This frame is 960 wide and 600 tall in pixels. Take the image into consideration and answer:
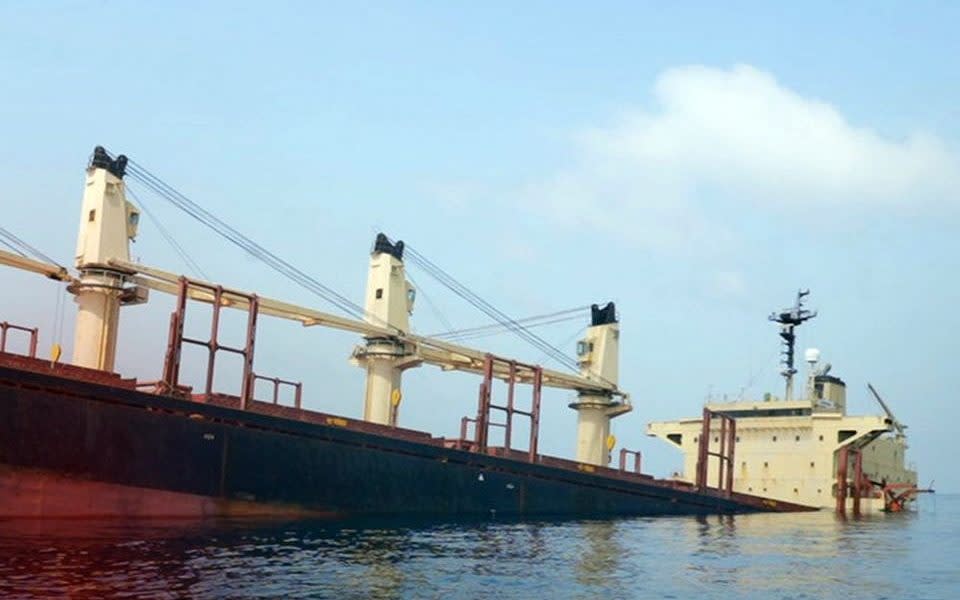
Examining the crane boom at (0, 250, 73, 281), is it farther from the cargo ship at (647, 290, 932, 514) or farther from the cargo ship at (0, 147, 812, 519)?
the cargo ship at (647, 290, 932, 514)

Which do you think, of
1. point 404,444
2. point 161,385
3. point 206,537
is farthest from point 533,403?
point 206,537

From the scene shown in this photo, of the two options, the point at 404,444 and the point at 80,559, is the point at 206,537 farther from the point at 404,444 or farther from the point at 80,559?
the point at 404,444

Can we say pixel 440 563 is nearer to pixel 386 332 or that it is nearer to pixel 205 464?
pixel 205 464

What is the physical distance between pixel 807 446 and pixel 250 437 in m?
35.5

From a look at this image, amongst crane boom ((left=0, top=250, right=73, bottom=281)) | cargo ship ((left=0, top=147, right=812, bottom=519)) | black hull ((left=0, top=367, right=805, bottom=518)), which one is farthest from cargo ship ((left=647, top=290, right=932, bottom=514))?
crane boom ((left=0, top=250, right=73, bottom=281))

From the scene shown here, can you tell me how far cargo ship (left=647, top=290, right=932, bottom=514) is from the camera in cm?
5481

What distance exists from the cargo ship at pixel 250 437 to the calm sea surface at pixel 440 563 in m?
2.02

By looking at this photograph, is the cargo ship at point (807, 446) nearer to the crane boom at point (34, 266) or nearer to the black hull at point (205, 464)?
the black hull at point (205, 464)

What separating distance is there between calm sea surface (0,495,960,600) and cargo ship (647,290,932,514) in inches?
806

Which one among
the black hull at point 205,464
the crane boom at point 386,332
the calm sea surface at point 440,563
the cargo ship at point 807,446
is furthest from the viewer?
the cargo ship at point 807,446

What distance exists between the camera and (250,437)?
32.0 metres

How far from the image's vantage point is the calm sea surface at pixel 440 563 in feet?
60.0

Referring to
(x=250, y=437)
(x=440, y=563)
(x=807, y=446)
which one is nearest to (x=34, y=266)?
(x=250, y=437)

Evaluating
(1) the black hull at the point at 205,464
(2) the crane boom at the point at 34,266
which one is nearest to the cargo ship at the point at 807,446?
(1) the black hull at the point at 205,464
